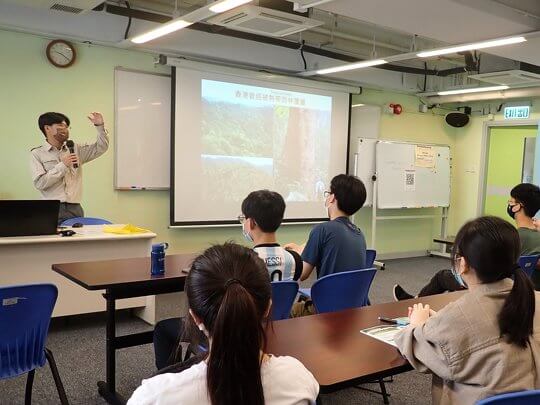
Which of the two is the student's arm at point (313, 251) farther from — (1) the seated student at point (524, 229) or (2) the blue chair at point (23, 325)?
(2) the blue chair at point (23, 325)

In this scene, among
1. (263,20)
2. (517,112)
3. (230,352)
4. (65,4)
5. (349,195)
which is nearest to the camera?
(230,352)

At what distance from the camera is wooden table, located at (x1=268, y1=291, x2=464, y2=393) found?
55.5 inches

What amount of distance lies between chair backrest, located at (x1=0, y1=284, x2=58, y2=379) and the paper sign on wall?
20.1 feet

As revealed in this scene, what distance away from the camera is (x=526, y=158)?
24.8 feet

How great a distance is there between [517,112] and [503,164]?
91 cm

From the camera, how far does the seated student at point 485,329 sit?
1.32 m

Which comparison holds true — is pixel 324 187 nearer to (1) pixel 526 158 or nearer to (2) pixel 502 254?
(1) pixel 526 158

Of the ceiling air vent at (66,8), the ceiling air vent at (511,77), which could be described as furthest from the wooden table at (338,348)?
the ceiling air vent at (511,77)

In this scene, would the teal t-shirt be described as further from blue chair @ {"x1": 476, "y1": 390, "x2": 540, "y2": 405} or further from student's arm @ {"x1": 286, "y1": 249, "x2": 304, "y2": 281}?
blue chair @ {"x1": 476, "y1": 390, "x2": 540, "y2": 405}

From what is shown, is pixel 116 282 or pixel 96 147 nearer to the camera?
pixel 116 282

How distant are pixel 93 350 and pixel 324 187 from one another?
396 cm

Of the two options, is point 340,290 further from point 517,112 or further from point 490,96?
Answer: point 517,112

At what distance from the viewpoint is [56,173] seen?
3.99 m

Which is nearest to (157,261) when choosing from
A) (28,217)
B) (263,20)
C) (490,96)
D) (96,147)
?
(28,217)
